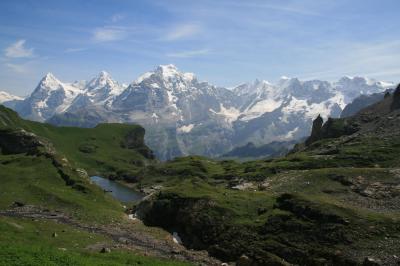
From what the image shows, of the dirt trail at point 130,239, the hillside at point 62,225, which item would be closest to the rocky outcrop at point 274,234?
the dirt trail at point 130,239

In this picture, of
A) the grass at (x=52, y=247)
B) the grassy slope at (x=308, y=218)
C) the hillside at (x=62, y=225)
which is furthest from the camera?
the grassy slope at (x=308, y=218)

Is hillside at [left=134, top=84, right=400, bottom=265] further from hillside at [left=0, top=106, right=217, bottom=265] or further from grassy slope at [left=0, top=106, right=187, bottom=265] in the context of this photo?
grassy slope at [left=0, top=106, right=187, bottom=265]

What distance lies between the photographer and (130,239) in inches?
2813

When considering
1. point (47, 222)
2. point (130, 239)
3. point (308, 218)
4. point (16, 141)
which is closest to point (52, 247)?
point (130, 239)

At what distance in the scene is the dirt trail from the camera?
63.6 metres

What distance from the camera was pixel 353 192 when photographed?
92250 millimetres

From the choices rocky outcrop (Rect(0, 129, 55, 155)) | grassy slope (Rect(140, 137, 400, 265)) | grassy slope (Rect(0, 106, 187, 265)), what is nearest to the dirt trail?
grassy slope (Rect(0, 106, 187, 265))

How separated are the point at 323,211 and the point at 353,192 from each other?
96.4 feet

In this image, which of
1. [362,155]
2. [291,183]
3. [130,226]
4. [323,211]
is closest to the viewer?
[323,211]

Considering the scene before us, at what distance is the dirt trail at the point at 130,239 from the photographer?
6356 centimetres

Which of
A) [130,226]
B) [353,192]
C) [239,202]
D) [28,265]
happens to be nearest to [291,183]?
[353,192]

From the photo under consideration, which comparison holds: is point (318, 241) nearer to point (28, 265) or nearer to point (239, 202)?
point (239, 202)

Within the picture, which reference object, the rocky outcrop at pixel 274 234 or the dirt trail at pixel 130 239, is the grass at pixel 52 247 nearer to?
the dirt trail at pixel 130 239

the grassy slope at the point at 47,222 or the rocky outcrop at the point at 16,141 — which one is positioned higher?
the rocky outcrop at the point at 16,141
